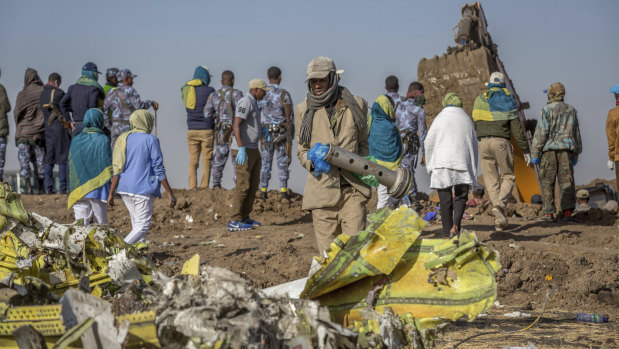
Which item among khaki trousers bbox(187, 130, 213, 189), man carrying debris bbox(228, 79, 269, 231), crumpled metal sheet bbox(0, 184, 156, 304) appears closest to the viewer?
crumpled metal sheet bbox(0, 184, 156, 304)

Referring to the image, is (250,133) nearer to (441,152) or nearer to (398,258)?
(441,152)

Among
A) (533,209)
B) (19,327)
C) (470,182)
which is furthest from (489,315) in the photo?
(533,209)

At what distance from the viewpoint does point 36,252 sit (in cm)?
530

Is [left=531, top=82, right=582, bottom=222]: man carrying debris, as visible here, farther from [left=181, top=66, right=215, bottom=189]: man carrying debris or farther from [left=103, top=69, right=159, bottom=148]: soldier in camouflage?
[left=103, top=69, right=159, bottom=148]: soldier in camouflage

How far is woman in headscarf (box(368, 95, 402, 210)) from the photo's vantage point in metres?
8.78

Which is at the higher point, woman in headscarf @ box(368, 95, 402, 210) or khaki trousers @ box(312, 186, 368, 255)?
woman in headscarf @ box(368, 95, 402, 210)

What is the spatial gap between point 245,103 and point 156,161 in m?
2.71

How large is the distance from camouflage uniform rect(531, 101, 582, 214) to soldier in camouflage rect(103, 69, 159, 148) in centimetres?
669

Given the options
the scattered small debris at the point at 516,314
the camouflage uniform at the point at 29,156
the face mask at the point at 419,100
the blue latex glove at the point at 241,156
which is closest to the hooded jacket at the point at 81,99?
the camouflage uniform at the point at 29,156

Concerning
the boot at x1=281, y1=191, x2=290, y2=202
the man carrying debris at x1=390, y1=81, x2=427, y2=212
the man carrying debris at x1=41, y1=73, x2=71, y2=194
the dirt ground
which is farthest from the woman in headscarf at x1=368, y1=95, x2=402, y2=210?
the man carrying debris at x1=41, y1=73, x2=71, y2=194

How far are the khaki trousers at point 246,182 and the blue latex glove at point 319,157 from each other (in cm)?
498

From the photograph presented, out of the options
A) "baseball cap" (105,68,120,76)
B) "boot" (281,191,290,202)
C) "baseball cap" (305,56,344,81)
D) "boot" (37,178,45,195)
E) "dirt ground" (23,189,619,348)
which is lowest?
"dirt ground" (23,189,619,348)

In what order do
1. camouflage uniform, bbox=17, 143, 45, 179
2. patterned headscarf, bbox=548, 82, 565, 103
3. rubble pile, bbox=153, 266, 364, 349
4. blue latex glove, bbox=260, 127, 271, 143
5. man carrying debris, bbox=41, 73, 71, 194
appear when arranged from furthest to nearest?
camouflage uniform, bbox=17, 143, 45, 179
man carrying debris, bbox=41, 73, 71, 194
blue latex glove, bbox=260, 127, 271, 143
patterned headscarf, bbox=548, 82, 565, 103
rubble pile, bbox=153, 266, 364, 349

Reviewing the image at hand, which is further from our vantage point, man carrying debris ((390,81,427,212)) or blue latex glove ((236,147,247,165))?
man carrying debris ((390,81,427,212))
